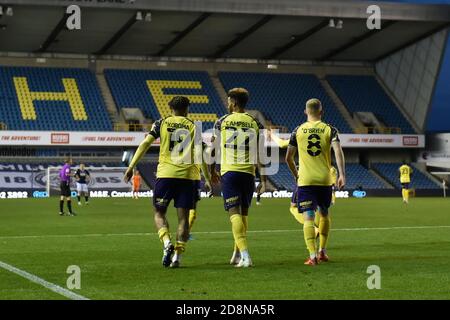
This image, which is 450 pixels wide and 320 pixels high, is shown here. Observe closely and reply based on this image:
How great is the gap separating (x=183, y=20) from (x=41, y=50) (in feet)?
40.6

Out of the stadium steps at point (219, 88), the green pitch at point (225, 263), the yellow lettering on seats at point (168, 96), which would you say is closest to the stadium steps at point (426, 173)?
the stadium steps at point (219, 88)

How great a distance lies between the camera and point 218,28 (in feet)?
194

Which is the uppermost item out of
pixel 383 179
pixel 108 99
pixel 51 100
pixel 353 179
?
pixel 108 99

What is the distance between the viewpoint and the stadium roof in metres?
53.9

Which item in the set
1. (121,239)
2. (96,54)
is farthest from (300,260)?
(96,54)

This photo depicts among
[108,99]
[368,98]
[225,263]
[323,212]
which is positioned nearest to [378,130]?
[368,98]

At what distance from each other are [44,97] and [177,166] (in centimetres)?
4974

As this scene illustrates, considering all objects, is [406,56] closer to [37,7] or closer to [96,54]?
[96,54]

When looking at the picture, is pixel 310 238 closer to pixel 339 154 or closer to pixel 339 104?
pixel 339 154

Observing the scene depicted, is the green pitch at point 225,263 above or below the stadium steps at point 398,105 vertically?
below

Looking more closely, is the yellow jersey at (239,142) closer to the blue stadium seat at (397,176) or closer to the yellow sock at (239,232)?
the yellow sock at (239,232)

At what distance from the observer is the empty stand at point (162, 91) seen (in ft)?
204

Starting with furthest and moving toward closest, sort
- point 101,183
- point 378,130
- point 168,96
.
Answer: point 378,130, point 168,96, point 101,183

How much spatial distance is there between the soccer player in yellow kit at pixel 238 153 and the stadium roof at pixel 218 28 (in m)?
41.5
